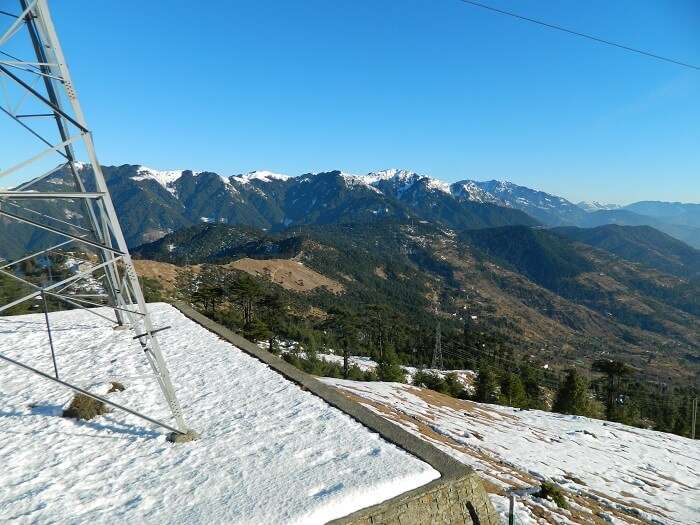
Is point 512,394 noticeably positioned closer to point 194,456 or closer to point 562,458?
point 562,458

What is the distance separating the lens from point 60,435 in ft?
32.7

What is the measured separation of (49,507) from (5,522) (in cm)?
61

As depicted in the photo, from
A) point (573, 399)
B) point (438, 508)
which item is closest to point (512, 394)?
point (573, 399)

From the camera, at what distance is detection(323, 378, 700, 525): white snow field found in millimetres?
15281

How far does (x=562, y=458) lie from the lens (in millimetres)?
22969

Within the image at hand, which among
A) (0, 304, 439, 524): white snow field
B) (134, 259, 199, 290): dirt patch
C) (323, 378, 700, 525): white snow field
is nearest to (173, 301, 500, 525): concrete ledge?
(0, 304, 439, 524): white snow field

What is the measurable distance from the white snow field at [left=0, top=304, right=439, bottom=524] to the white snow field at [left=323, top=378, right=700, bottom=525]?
5.85m

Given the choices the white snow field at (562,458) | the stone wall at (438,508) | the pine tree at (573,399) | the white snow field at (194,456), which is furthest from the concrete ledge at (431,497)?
the pine tree at (573,399)

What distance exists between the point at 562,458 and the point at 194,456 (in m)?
22.0

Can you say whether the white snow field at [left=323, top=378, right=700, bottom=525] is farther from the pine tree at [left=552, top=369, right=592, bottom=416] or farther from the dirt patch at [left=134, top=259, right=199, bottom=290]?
the dirt patch at [left=134, top=259, right=199, bottom=290]

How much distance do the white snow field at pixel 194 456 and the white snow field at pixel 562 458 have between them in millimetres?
5853

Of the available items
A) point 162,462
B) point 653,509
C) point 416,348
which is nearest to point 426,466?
point 162,462

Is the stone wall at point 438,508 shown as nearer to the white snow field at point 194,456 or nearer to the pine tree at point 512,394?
the white snow field at point 194,456

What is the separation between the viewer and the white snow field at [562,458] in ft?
50.1
